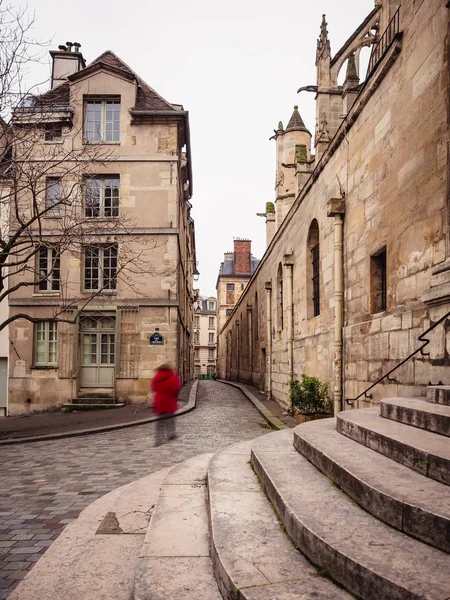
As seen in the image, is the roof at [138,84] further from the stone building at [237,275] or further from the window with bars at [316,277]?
the stone building at [237,275]

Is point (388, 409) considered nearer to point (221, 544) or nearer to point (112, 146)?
point (221, 544)

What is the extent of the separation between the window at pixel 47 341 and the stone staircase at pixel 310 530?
13229mm

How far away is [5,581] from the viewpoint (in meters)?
3.20

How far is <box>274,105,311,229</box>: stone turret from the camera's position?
21.0 m

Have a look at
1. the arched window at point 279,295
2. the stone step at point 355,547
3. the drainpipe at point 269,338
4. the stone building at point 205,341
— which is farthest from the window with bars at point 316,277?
the stone building at point 205,341

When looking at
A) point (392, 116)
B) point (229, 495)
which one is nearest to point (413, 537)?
point (229, 495)

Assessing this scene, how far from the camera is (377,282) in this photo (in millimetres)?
8031

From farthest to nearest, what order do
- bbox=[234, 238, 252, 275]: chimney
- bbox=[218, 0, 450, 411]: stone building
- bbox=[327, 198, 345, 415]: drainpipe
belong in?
1. bbox=[234, 238, 252, 275]: chimney
2. bbox=[327, 198, 345, 415]: drainpipe
3. bbox=[218, 0, 450, 411]: stone building

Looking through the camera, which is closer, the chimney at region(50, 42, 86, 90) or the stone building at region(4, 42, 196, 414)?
the stone building at region(4, 42, 196, 414)

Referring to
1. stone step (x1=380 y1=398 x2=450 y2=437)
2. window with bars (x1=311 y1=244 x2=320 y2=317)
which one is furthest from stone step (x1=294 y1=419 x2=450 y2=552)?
window with bars (x1=311 y1=244 x2=320 y2=317)

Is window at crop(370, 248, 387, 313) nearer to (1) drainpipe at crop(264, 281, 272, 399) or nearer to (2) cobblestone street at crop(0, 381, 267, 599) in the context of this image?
(2) cobblestone street at crop(0, 381, 267, 599)

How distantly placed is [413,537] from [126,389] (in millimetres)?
14877

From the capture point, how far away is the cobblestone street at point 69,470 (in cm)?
396

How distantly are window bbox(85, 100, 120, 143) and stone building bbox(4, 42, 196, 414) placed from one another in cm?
4
